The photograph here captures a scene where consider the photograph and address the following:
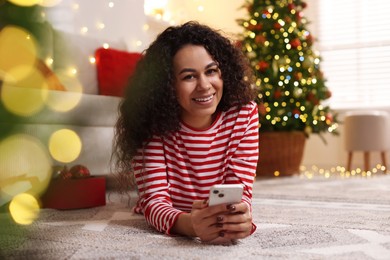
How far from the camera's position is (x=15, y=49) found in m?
0.58

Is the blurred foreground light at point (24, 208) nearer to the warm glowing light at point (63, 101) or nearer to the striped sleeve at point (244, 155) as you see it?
the warm glowing light at point (63, 101)

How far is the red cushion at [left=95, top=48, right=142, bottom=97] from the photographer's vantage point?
2625 mm

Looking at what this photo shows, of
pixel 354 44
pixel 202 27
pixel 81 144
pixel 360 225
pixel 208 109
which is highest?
pixel 354 44

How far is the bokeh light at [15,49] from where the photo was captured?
465 millimetres

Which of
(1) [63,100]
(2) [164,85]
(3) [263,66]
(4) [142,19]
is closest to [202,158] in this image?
(2) [164,85]

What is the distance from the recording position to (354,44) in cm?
416

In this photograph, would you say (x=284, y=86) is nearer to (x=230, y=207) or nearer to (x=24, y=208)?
(x=24, y=208)

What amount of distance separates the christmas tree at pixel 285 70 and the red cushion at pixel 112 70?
85cm

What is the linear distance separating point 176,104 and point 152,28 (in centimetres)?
286

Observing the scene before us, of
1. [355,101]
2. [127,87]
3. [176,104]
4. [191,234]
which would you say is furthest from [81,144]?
[355,101]

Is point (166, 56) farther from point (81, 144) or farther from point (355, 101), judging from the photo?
point (355, 101)

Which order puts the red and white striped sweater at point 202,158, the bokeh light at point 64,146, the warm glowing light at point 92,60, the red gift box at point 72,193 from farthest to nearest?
the warm glowing light at point 92,60, the bokeh light at point 64,146, the red gift box at point 72,193, the red and white striped sweater at point 202,158

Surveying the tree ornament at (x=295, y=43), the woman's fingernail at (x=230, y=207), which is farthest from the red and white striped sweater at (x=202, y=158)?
the tree ornament at (x=295, y=43)

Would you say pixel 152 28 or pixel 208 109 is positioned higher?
pixel 152 28
